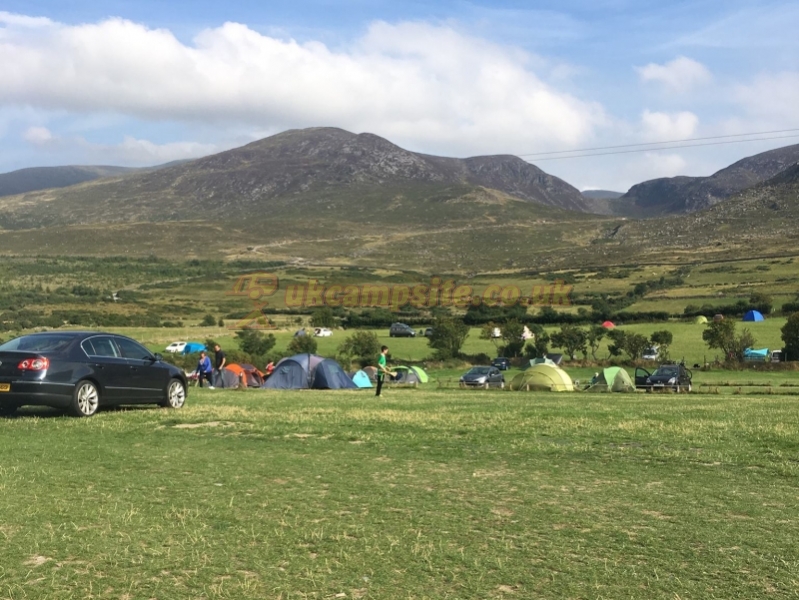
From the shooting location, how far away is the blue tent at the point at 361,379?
127 feet

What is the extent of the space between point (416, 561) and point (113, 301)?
11334 centimetres

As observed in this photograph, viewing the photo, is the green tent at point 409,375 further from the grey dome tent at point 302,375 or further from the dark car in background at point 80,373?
the dark car in background at point 80,373

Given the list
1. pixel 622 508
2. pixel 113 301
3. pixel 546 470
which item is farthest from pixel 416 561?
pixel 113 301

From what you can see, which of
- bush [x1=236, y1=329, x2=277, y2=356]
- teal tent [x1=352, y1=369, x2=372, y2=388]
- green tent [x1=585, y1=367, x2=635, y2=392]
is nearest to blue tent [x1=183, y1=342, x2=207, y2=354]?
bush [x1=236, y1=329, x2=277, y2=356]

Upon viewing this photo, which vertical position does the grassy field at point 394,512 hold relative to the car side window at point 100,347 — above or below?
below

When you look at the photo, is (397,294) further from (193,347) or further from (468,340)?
(193,347)

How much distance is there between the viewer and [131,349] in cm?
1680

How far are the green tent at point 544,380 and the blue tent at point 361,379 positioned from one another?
24.1 ft

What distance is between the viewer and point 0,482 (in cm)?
891

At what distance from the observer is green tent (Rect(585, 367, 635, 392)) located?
36656 mm

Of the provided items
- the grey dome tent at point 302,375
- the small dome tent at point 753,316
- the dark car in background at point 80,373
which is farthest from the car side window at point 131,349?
the small dome tent at point 753,316

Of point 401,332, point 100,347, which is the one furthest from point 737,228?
point 100,347

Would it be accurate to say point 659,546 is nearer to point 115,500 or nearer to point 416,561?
point 416,561

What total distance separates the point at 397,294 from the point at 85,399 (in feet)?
375
